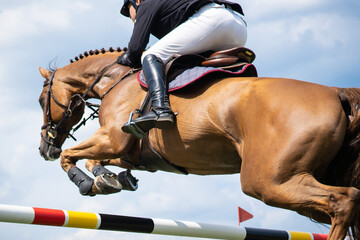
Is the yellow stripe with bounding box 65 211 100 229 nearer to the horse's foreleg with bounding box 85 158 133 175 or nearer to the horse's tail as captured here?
the horse's foreleg with bounding box 85 158 133 175

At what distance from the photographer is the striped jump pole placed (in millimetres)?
4441

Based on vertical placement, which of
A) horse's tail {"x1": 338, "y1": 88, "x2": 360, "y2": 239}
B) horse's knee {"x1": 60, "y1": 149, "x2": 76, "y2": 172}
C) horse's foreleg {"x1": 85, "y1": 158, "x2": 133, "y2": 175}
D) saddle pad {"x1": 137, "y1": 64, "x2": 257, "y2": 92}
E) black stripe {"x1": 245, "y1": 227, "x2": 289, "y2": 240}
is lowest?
black stripe {"x1": 245, "y1": 227, "x2": 289, "y2": 240}

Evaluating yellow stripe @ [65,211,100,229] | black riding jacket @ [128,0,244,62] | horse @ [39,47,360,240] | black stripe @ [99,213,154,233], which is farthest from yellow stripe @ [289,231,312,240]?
black riding jacket @ [128,0,244,62]

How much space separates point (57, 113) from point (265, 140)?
3.71m

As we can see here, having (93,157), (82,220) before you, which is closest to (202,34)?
(93,157)

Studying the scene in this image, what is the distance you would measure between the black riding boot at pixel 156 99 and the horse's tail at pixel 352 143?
1608mm

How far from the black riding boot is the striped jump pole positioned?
3.05ft

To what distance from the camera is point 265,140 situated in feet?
15.4

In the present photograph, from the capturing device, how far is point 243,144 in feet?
16.4

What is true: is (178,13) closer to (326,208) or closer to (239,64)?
(239,64)

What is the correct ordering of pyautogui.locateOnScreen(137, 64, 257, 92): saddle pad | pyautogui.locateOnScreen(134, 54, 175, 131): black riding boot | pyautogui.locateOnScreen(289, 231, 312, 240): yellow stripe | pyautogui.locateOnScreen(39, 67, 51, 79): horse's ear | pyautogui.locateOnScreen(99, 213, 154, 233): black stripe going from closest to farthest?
1. pyautogui.locateOnScreen(99, 213, 154, 233): black stripe
2. pyautogui.locateOnScreen(134, 54, 175, 131): black riding boot
3. pyautogui.locateOnScreen(137, 64, 257, 92): saddle pad
4. pyautogui.locateOnScreen(289, 231, 312, 240): yellow stripe
5. pyautogui.locateOnScreen(39, 67, 51, 79): horse's ear

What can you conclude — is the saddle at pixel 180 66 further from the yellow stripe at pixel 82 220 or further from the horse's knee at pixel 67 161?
the yellow stripe at pixel 82 220

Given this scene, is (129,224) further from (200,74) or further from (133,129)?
(200,74)

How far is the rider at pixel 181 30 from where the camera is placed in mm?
5754
